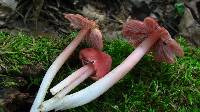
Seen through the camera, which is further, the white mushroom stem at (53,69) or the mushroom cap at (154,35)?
the mushroom cap at (154,35)

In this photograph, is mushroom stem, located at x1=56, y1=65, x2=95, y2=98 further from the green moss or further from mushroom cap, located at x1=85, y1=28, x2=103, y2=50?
mushroom cap, located at x1=85, y1=28, x2=103, y2=50

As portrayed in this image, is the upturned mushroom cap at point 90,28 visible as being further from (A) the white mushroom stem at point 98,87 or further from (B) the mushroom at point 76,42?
(A) the white mushroom stem at point 98,87

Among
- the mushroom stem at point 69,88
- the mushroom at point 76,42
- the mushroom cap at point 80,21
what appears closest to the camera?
the mushroom stem at point 69,88

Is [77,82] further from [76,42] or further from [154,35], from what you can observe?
[154,35]

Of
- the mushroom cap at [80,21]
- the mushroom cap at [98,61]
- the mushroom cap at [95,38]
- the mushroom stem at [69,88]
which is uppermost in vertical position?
the mushroom cap at [80,21]

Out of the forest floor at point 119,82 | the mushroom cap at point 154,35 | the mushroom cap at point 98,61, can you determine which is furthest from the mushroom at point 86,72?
the mushroom cap at point 154,35

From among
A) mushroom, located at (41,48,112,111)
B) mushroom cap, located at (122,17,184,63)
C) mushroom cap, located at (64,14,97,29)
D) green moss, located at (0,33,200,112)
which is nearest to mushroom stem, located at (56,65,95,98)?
mushroom, located at (41,48,112,111)

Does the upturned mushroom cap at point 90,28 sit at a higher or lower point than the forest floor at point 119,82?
higher
